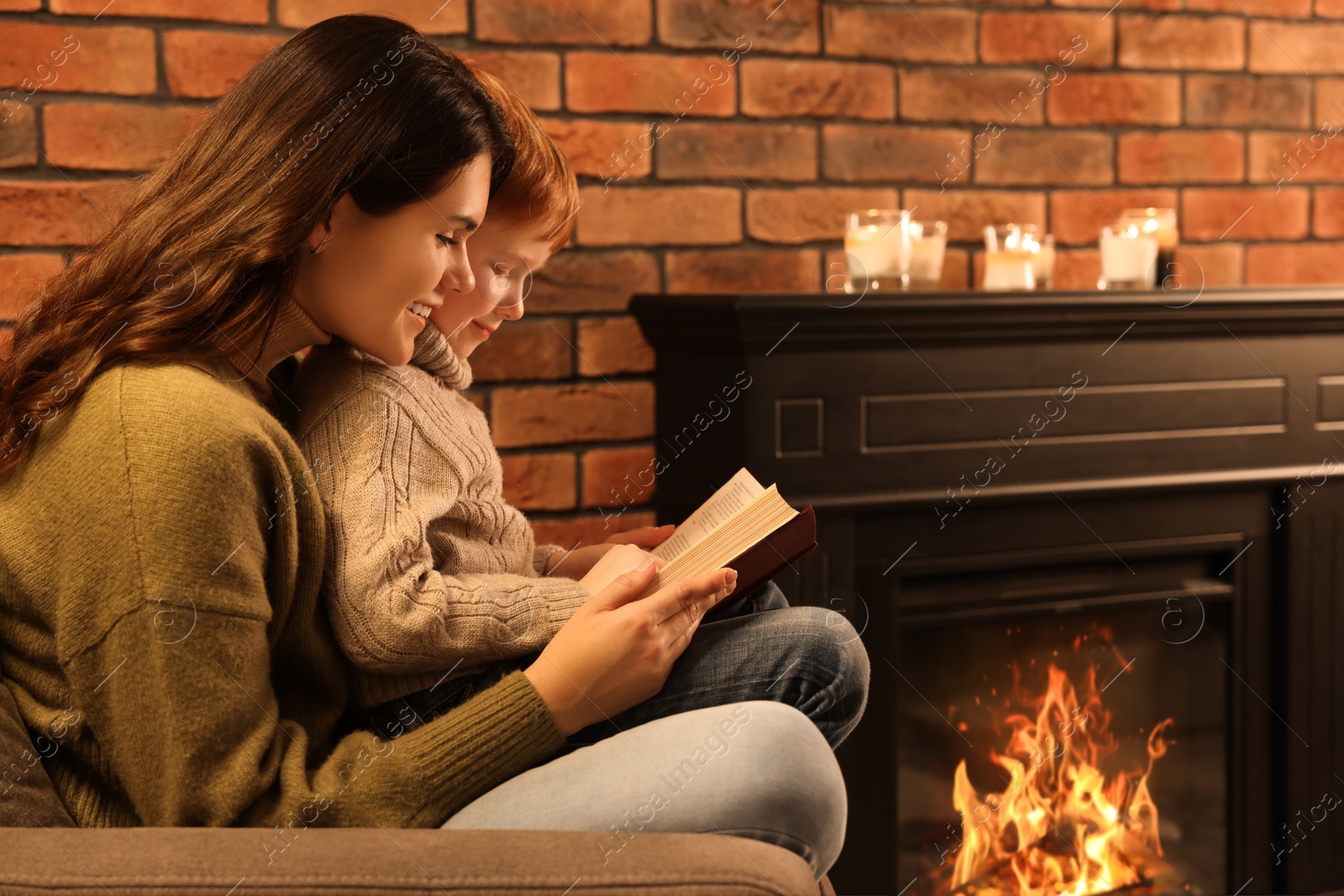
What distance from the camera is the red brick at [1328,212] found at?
2.11 m

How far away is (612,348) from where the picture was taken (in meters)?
1.75

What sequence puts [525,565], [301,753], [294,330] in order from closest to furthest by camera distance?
[301,753]
[294,330]
[525,565]

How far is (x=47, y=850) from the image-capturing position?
28.5 inches

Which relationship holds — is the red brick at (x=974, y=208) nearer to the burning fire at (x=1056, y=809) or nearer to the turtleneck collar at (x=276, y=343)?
the burning fire at (x=1056, y=809)

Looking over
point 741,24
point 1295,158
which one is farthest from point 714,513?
point 1295,158

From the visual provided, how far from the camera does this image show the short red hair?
1163mm

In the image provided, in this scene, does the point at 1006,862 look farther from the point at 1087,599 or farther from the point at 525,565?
the point at 525,565

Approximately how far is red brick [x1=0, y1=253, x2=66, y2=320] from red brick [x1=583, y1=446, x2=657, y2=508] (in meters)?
0.77

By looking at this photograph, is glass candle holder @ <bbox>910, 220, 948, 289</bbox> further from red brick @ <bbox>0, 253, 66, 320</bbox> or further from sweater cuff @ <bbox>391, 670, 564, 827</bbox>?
red brick @ <bbox>0, 253, 66, 320</bbox>

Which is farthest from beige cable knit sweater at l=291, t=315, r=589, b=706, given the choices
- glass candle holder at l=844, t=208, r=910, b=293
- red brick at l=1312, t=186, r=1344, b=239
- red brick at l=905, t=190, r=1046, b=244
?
red brick at l=1312, t=186, r=1344, b=239

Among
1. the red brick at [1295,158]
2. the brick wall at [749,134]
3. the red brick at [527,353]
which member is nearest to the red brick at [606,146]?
the brick wall at [749,134]

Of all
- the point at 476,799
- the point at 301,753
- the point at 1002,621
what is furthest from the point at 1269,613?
the point at 301,753

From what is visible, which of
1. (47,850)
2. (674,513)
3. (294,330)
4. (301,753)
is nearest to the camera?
(47,850)

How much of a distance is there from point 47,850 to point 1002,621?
135 centimetres
